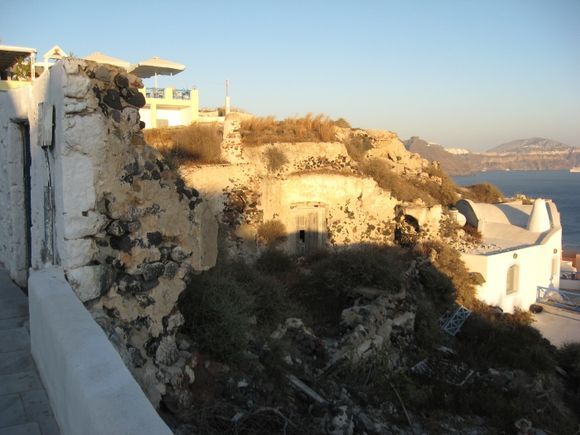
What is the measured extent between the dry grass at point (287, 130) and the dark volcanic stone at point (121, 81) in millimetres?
12317

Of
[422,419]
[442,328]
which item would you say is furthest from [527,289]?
[422,419]

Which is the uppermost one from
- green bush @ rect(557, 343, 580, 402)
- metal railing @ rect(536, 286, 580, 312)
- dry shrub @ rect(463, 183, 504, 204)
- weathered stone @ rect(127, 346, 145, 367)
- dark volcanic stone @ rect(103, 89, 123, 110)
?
dark volcanic stone @ rect(103, 89, 123, 110)

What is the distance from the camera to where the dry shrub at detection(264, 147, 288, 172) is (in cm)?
1541

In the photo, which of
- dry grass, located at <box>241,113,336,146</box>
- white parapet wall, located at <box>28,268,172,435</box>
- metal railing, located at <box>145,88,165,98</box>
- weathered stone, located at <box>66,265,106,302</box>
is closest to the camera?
white parapet wall, located at <box>28,268,172,435</box>

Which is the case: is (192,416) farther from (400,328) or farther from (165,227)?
(400,328)

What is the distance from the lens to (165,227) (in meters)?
4.25

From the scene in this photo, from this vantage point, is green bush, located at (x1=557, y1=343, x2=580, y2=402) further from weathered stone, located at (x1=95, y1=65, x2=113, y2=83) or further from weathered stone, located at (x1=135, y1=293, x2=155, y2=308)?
weathered stone, located at (x1=95, y1=65, x2=113, y2=83)

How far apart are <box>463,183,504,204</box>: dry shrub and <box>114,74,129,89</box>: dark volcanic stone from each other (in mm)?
25252

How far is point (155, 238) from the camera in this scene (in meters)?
4.17

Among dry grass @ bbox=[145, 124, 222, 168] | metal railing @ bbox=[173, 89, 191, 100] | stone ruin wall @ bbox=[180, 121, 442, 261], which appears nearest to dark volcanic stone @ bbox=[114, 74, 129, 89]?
stone ruin wall @ bbox=[180, 121, 442, 261]

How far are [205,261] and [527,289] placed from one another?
56.4 ft

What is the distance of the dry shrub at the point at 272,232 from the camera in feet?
46.5

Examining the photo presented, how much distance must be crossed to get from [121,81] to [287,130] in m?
14.8

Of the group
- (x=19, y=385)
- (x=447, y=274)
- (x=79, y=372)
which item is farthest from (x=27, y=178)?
(x=447, y=274)
